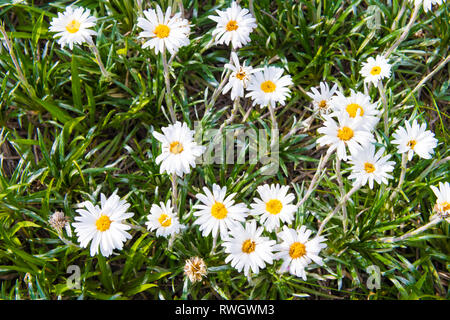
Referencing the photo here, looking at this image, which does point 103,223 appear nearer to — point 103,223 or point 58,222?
point 103,223

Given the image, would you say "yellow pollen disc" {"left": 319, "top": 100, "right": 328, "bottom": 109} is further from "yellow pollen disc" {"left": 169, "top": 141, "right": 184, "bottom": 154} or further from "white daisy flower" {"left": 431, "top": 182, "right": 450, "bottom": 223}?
"yellow pollen disc" {"left": 169, "top": 141, "right": 184, "bottom": 154}

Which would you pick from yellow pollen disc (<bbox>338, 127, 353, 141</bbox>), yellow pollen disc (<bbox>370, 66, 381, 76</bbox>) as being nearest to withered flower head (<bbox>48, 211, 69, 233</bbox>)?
yellow pollen disc (<bbox>338, 127, 353, 141</bbox>)

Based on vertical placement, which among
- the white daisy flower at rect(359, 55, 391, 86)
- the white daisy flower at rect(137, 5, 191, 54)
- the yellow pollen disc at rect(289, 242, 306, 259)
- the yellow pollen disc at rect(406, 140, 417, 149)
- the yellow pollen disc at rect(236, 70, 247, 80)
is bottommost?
the yellow pollen disc at rect(289, 242, 306, 259)

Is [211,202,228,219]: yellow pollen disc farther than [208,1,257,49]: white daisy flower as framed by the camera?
No

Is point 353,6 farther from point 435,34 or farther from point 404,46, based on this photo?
point 435,34

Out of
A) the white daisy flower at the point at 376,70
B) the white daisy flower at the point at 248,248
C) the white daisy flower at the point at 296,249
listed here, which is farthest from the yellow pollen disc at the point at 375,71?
the white daisy flower at the point at 248,248

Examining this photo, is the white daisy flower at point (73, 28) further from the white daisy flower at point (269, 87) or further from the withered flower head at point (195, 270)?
the withered flower head at point (195, 270)

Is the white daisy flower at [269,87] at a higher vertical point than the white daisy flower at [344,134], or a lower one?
higher

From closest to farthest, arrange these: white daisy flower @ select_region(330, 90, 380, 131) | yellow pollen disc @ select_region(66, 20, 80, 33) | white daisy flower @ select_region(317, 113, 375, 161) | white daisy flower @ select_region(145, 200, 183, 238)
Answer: white daisy flower @ select_region(317, 113, 375, 161)
white daisy flower @ select_region(330, 90, 380, 131)
white daisy flower @ select_region(145, 200, 183, 238)
yellow pollen disc @ select_region(66, 20, 80, 33)
